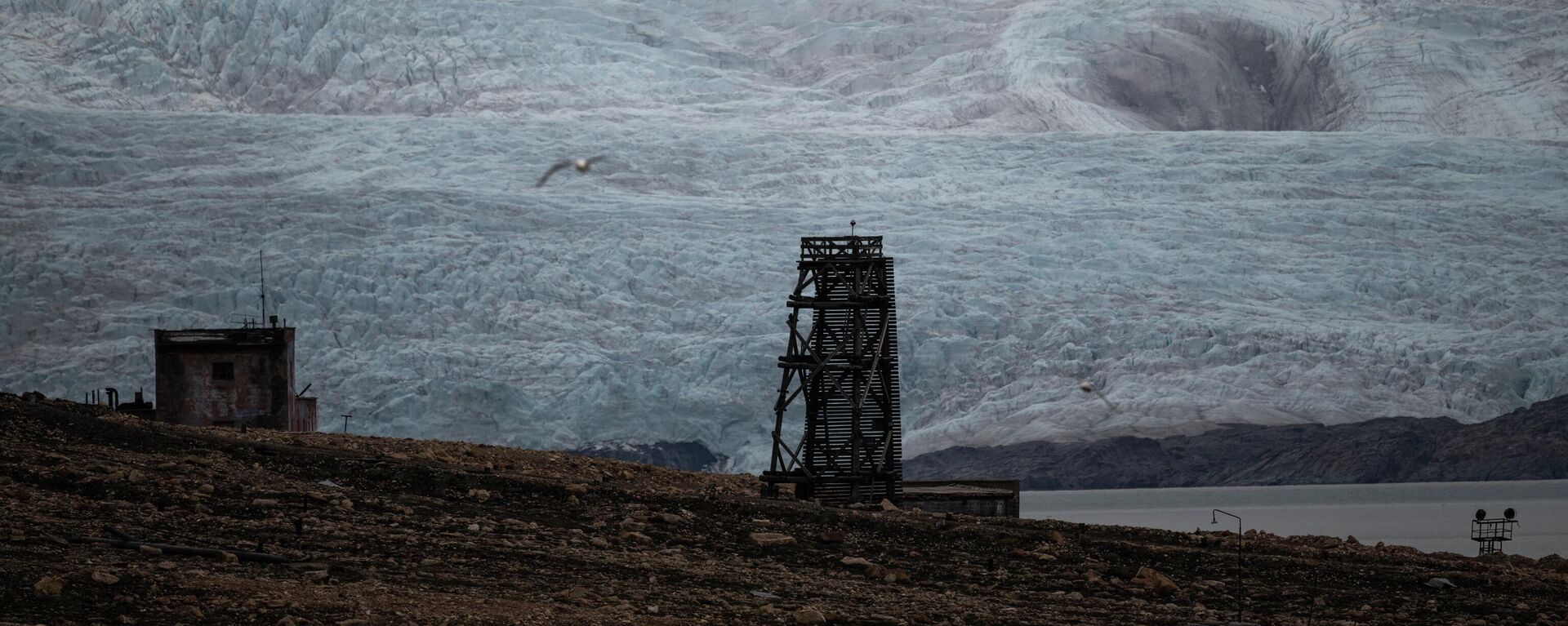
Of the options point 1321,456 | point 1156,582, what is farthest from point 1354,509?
point 1156,582

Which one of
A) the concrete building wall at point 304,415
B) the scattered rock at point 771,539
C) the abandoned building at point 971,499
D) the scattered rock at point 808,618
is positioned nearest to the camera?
the scattered rock at point 808,618

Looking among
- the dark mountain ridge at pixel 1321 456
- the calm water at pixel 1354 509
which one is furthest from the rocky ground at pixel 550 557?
the dark mountain ridge at pixel 1321 456

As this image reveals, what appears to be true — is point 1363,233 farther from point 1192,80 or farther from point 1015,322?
point 1192,80

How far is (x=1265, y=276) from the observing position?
57.3 m

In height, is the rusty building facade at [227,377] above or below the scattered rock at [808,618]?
above

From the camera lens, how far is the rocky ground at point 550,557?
10.9 m

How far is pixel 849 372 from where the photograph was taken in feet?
64.0

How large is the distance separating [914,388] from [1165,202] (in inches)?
535

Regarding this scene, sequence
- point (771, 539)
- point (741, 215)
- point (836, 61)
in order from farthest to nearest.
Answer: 1. point (836, 61)
2. point (741, 215)
3. point (771, 539)

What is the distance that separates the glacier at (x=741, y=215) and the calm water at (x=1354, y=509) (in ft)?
7.79

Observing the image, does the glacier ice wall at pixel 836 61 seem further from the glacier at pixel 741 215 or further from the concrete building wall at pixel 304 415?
the concrete building wall at pixel 304 415

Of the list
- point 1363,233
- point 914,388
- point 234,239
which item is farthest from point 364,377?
point 1363,233

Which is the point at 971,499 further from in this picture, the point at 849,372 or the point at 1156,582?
the point at 1156,582

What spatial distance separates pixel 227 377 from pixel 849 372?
7.58m
